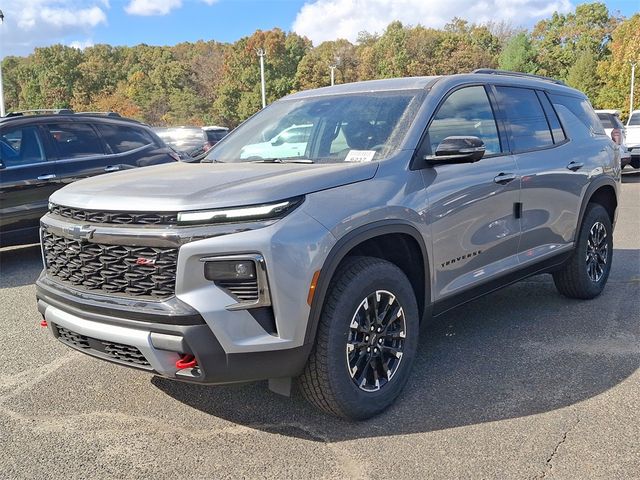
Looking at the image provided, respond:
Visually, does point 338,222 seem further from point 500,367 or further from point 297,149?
point 500,367

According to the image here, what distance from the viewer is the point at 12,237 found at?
6977 millimetres

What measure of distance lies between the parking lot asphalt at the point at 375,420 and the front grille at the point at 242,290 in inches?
31.4

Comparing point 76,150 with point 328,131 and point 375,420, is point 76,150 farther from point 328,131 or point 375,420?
point 375,420

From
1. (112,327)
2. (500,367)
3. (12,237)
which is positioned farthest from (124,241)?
(12,237)

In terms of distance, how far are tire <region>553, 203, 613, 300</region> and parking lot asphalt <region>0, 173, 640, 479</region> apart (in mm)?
611

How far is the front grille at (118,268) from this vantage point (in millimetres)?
2748

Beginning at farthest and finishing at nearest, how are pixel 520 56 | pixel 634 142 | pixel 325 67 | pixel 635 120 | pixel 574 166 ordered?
pixel 325 67 < pixel 520 56 < pixel 635 120 < pixel 634 142 < pixel 574 166

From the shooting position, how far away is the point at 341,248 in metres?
2.92

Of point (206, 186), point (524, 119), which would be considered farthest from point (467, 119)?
point (206, 186)

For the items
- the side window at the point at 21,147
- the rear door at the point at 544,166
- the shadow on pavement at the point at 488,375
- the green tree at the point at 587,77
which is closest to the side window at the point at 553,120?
the rear door at the point at 544,166

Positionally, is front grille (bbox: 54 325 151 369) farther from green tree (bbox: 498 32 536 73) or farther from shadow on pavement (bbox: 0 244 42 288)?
green tree (bbox: 498 32 536 73)

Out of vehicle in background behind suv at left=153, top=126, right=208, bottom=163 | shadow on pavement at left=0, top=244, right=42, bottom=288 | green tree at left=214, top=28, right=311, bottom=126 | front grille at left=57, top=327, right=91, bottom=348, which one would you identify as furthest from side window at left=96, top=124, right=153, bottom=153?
green tree at left=214, top=28, right=311, bottom=126

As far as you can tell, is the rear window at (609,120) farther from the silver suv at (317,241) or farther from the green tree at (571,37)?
the green tree at (571,37)

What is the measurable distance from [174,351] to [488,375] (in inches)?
80.2
